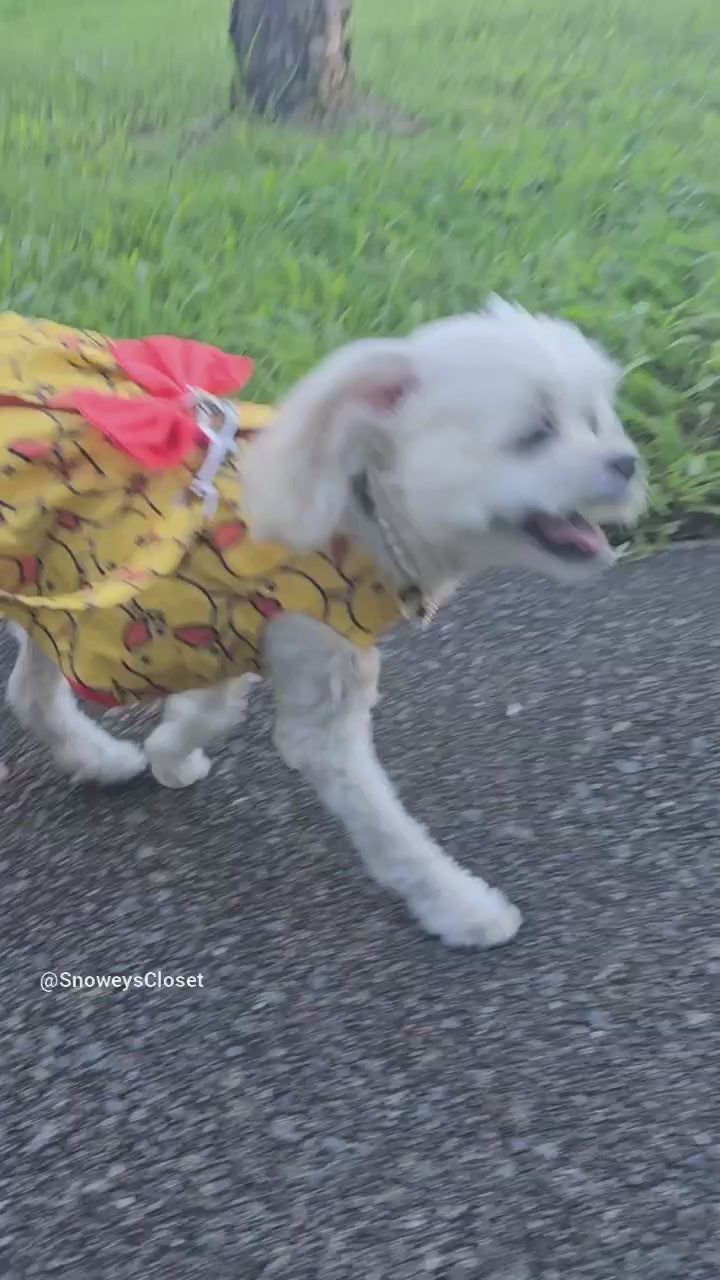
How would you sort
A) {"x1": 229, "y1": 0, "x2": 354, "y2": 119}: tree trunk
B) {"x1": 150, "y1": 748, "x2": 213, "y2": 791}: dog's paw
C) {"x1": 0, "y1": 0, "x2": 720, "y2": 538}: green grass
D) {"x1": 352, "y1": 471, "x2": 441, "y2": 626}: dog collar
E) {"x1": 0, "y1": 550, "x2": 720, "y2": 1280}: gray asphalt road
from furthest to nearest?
{"x1": 229, "y1": 0, "x2": 354, "y2": 119}: tree trunk, {"x1": 0, "y1": 0, "x2": 720, "y2": 538}: green grass, {"x1": 150, "y1": 748, "x2": 213, "y2": 791}: dog's paw, {"x1": 352, "y1": 471, "x2": 441, "y2": 626}: dog collar, {"x1": 0, "y1": 550, "x2": 720, "y2": 1280}: gray asphalt road

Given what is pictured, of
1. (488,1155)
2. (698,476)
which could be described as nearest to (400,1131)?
(488,1155)

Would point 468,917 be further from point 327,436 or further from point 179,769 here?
point 327,436

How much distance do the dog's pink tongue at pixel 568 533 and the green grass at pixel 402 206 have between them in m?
1.45

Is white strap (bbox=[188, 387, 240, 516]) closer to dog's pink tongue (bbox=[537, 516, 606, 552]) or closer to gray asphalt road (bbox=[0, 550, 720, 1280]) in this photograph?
dog's pink tongue (bbox=[537, 516, 606, 552])

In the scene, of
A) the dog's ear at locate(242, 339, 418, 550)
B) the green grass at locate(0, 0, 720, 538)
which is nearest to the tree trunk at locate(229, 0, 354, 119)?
the green grass at locate(0, 0, 720, 538)

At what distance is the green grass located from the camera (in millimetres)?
3598

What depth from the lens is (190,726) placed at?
228cm

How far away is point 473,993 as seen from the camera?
1.96 m

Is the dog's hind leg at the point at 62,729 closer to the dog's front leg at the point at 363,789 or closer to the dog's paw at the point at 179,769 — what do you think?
the dog's paw at the point at 179,769

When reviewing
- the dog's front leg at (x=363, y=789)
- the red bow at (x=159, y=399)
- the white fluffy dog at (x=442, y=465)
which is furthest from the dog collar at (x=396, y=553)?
the red bow at (x=159, y=399)

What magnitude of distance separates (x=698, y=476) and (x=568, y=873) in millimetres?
1408

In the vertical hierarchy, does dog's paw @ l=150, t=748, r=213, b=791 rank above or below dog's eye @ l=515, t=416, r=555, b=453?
below

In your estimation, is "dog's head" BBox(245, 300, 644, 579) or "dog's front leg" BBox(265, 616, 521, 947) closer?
"dog's head" BBox(245, 300, 644, 579)

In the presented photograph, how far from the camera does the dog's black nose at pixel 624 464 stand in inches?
65.2
